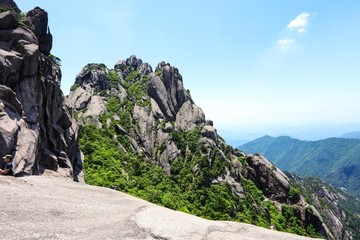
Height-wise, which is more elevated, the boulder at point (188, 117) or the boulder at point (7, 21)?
the boulder at point (7, 21)

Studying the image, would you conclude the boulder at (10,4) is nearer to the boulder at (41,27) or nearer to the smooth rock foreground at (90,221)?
the boulder at (41,27)

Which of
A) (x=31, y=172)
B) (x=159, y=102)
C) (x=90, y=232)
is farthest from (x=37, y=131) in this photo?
(x=159, y=102)

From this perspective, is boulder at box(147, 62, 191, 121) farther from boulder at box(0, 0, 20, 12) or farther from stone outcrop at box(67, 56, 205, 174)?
boulder at box(0, 0, 20, 12)

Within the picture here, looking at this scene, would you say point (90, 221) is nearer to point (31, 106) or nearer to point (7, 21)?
point (31, 106)

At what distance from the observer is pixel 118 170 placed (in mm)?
79812

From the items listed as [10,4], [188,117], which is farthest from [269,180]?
[10,4]

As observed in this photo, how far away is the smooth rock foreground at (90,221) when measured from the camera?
16.0 m

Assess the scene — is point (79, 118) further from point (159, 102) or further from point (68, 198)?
point (68, 198)

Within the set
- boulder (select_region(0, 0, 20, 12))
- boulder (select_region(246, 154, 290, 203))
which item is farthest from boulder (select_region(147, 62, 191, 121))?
boulder (select_region(0, 0, 20, 12))

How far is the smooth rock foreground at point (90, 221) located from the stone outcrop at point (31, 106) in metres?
10.5

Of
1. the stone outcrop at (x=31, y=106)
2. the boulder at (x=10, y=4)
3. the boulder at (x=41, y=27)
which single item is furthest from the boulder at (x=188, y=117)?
the boulder at (x=10, y=4)

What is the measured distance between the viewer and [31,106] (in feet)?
134

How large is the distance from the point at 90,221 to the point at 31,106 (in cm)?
2946

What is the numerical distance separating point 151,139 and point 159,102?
2068 centimetres
